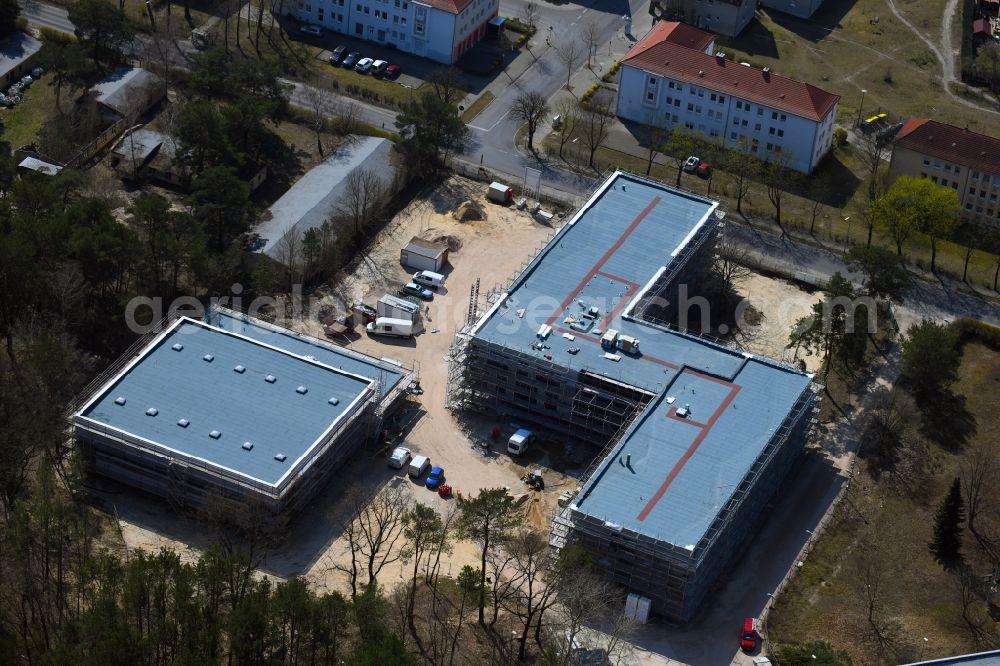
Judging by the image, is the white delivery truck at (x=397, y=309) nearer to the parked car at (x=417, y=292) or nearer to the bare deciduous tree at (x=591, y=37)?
the parked car at (x=417, y=292)

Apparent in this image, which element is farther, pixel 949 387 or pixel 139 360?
pixel 949 387

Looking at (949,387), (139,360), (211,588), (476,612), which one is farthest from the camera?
(949,387)

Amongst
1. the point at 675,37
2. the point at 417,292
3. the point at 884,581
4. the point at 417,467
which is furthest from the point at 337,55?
the point at 884,581

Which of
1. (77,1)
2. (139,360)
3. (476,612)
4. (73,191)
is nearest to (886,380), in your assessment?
(476,612)

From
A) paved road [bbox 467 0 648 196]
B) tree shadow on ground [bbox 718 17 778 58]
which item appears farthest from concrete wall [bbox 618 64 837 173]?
tree shadow on ground [bbox 718 17 778 58]

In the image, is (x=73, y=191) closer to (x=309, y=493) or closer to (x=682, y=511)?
(x=309, y=493)

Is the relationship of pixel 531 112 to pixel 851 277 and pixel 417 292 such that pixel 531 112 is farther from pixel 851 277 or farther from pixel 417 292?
pixel 851 277
